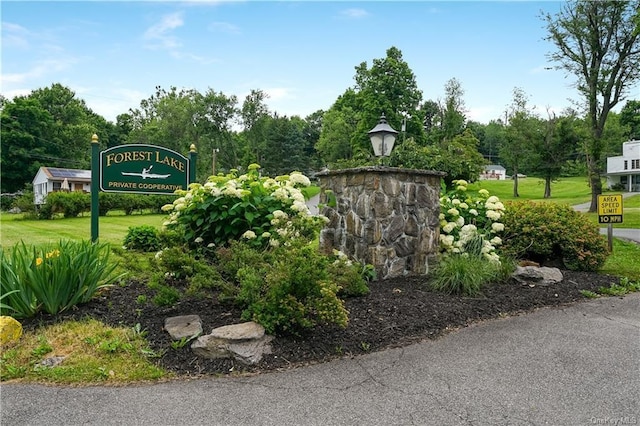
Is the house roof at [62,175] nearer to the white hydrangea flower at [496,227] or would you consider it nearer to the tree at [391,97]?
the tree at [391,97]

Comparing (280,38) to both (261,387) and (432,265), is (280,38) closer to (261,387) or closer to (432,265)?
(432,265)

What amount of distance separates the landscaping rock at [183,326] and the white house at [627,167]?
45807mm

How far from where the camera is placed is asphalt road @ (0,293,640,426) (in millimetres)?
2363

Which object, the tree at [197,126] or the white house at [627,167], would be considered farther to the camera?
the tree at [197,126]

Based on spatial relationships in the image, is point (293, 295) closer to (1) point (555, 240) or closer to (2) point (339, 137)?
(1) point (555, 240)

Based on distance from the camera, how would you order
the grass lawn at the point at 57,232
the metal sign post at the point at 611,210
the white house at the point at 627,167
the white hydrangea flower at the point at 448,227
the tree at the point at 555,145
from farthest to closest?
the white house at the point at 627,167 → the tree at the point at 555,145 → the grass lawn at the point at 57,232 → the metal sign post at the point at 611,210 → the white hydrangea flower at the point at 448,227

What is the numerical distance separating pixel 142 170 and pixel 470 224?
5258mm

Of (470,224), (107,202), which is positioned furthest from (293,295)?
(107,202)

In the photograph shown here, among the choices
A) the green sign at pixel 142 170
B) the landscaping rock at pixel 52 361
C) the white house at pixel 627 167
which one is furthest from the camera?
the white house at pixel 627 167

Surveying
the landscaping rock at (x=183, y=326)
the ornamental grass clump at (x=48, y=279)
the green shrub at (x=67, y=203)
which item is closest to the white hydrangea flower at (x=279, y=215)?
the landscaping rock at (x=183, y=326)

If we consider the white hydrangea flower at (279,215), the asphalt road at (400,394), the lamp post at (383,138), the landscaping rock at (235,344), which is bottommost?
the asphalt road at (400,394)

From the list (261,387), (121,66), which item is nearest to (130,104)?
(121,66)

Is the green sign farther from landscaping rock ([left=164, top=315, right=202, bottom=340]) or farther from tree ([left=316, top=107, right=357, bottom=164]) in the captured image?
tree ([left=316, top=107, right=357, bottom=164])

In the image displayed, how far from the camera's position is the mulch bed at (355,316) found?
10.3 feet
